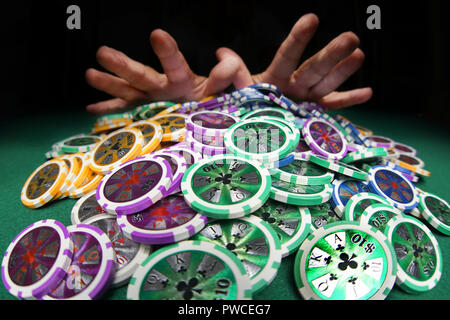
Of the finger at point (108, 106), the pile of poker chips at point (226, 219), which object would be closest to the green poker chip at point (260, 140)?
the pile of poker chips at point (226, 219)

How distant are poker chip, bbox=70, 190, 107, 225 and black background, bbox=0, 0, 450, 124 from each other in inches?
101

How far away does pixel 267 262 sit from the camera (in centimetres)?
120

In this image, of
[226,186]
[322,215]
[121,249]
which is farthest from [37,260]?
[322,215]

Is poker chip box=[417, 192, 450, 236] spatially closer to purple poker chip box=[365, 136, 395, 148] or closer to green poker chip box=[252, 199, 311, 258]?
purple poker chip box=[365, 136, 395, 148]

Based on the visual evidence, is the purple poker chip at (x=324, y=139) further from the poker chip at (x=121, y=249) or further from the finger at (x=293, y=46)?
the poker chip at (x=121, y=249)

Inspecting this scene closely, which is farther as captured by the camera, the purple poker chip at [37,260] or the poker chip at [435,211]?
the poker chip at [435,211]

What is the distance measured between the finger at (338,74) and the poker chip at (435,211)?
3.98 ft

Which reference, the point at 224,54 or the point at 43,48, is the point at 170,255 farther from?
the point at 43,48

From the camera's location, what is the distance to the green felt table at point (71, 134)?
124cm

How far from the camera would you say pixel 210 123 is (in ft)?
6.63

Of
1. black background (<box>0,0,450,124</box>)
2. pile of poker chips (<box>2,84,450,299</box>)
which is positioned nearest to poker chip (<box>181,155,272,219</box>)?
pile of poker chips (<box>2,84,450,299</box>)

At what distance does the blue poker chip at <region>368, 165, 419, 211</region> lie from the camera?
1706mm

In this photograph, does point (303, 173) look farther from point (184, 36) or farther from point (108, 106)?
point (184, 36)

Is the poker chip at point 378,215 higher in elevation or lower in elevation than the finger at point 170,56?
lower
